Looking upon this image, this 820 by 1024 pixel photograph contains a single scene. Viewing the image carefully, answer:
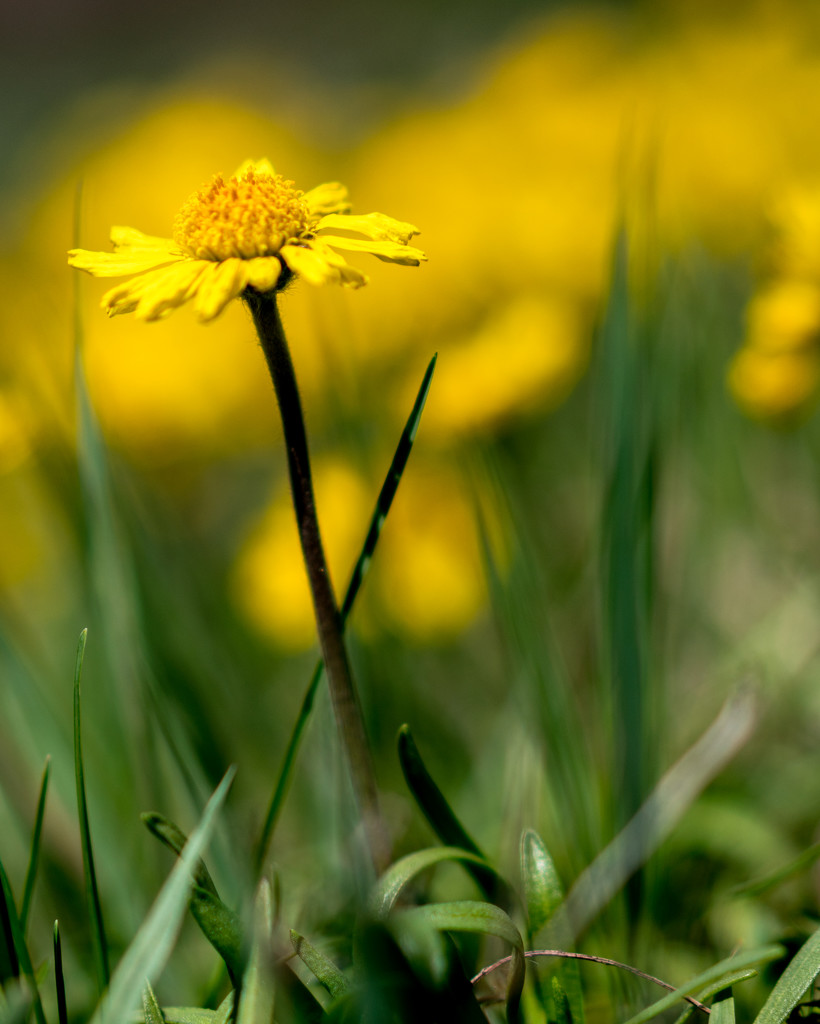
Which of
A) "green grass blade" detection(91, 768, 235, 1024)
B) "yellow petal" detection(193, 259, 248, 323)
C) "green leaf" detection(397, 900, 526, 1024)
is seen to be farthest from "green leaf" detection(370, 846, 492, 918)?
"yellow petal" detection(193, 259, 248, 323)

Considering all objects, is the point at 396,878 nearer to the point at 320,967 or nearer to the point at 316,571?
the point at 320,967

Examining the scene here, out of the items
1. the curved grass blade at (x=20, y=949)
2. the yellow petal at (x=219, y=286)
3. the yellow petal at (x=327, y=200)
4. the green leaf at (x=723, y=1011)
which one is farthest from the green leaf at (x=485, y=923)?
the yellow petal at (x=327, y=200)

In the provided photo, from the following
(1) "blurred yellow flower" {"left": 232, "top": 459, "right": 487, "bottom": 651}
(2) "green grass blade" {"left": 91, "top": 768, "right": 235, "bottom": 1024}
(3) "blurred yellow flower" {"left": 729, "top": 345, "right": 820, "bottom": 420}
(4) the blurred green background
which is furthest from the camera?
(1) "blurred yellow flower" {"left": 232, "top": 459, "right": 487, "bottom": 651}

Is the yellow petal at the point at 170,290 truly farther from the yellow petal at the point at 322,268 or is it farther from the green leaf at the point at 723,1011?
the green leaf at the point at 723,1011

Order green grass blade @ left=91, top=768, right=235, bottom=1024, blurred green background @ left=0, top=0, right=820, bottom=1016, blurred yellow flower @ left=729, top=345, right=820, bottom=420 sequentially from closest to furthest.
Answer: green grass blade @ left=91, top=768, right=235, bottom=1024, blurred green background @ left=0, top=0, right=820, bottom=1016, blurred yellow flower @ left=729, top=345, right=820, bottom=420

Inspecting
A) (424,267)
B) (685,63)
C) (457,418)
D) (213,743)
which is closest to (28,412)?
(213,743)

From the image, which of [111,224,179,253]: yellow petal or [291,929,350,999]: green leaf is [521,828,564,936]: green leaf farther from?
[111,224,179,253]: yellow petal

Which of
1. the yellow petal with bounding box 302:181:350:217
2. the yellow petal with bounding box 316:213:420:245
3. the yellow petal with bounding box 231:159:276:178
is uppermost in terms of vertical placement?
the yellow petal with bounding box 231:159:276:178

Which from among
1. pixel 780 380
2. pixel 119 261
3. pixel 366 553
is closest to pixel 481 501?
pixel 780 380
